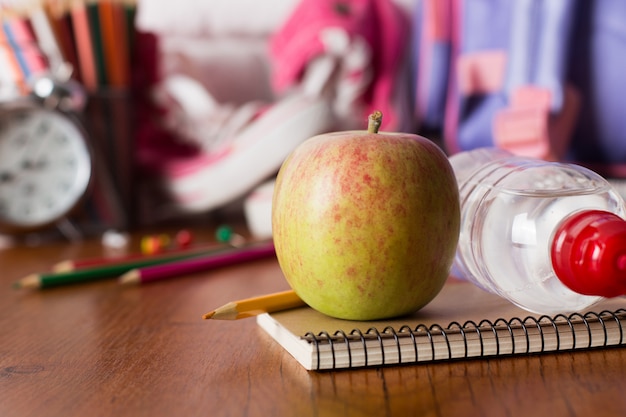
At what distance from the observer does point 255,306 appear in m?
0.53

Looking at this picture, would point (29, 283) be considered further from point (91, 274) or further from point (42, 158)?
point (42, 158)

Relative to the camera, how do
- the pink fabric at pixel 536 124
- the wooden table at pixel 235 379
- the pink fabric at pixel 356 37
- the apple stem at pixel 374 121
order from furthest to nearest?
the pink fabric at pixel 356 37
the pink fabric at pixel 536 124
the apple stem at pixel 374 121
the wooden table at pixel 235 379

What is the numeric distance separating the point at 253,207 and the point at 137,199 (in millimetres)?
352

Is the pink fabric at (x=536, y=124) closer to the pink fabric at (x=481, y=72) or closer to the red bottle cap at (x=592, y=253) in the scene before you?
the pink fabric at (x=481, y=72)

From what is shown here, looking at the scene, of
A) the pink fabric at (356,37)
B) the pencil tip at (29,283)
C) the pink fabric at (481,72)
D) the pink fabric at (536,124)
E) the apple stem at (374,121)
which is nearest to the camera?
the apple stem at (374,121)

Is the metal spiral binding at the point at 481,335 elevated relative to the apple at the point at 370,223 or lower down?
lower down

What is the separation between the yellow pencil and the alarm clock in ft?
2.83

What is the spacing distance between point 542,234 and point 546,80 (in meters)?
0.84

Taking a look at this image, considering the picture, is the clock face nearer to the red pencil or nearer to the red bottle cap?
the red pencil

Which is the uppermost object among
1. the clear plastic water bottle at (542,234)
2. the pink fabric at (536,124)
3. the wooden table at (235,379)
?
the clear plastic water bottle at (542,234)

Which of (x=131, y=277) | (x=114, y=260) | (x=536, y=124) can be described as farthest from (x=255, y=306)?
(x=536, y=124)

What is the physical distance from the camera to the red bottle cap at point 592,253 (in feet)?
1.45

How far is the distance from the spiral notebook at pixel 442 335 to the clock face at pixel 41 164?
0.91 m

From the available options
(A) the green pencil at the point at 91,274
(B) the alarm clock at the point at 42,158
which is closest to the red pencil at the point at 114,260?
(A) the green pencil at the point at 91,274
